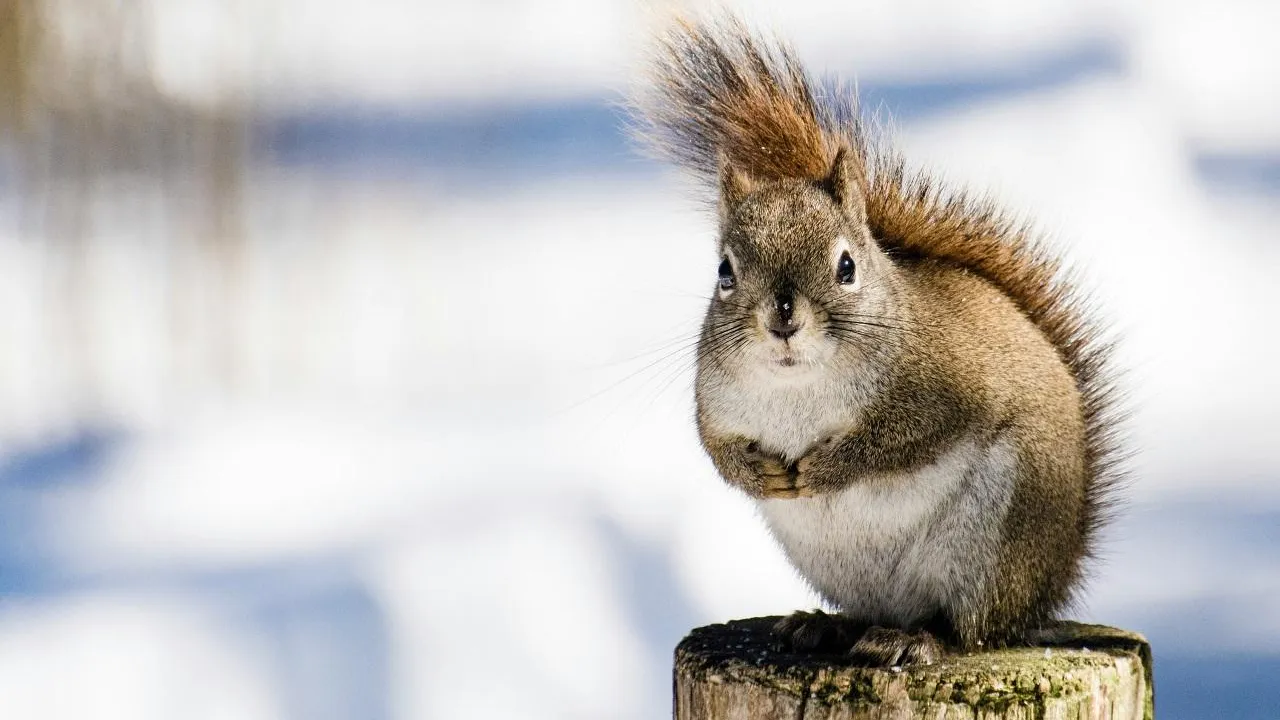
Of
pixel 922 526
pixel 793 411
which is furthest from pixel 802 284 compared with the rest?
pixel 922 526

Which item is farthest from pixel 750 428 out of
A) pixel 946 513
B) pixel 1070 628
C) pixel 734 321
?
pixel 1070 628

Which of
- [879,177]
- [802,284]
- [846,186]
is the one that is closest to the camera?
[802,284]

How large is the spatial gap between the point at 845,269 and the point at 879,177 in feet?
1.21

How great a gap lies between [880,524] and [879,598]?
0.44ft

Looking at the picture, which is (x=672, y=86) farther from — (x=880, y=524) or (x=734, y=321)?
(x=880, y=524)

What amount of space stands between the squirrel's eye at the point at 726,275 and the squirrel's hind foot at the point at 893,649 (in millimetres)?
526

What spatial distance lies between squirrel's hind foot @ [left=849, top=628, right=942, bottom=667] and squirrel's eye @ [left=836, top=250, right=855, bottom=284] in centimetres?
49

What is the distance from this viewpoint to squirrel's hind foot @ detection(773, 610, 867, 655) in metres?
1.99

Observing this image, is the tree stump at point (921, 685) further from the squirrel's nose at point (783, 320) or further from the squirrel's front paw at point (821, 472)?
the squirrel's nose at point (783, 320)

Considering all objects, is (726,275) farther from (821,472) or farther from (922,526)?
(922,526)

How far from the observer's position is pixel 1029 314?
225 centimetres

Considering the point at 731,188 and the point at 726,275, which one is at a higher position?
the point at 731,188

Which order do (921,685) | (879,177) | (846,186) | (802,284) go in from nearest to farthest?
(921,685) < (802,284) < (846,186) < (879,177)

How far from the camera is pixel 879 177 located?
2279 millimetres
